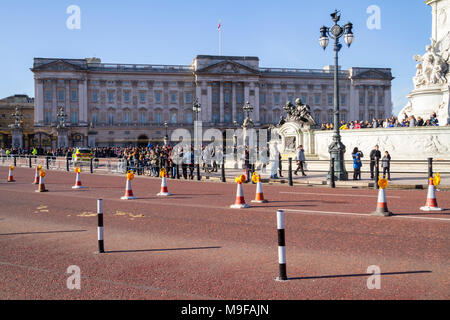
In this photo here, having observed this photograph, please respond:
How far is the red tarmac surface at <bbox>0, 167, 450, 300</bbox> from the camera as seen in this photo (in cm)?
573

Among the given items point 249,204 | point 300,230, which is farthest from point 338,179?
point 300,230

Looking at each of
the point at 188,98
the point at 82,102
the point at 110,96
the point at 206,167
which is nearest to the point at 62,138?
the point at 82,102

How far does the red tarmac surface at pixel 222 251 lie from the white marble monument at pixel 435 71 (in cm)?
1744

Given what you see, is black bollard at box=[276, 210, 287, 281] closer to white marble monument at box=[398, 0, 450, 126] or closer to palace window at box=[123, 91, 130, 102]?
white marble monument at box=[398, 0, 450, 126]

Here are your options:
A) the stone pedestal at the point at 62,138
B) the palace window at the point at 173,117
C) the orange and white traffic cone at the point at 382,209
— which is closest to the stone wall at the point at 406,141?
the orange and white traffic cone at the point at 382,209

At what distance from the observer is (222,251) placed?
25.4ft

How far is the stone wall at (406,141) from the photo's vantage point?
24.2 metres

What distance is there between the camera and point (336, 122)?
20188 mm

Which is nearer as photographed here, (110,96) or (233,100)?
(110,96)

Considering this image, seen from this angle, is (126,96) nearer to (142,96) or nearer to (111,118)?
(142,96)

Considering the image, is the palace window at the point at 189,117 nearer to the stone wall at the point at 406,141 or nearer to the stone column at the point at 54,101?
the stone column at the point at 54,101

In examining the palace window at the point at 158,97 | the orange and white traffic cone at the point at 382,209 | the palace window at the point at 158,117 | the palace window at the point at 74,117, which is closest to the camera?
the orange and white traffic cone at the point at 382,209

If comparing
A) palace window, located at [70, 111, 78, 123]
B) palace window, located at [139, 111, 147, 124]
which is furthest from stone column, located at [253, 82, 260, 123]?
palace window, located at [70, 111, 78, 123]

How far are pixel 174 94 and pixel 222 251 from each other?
94.8 metres
